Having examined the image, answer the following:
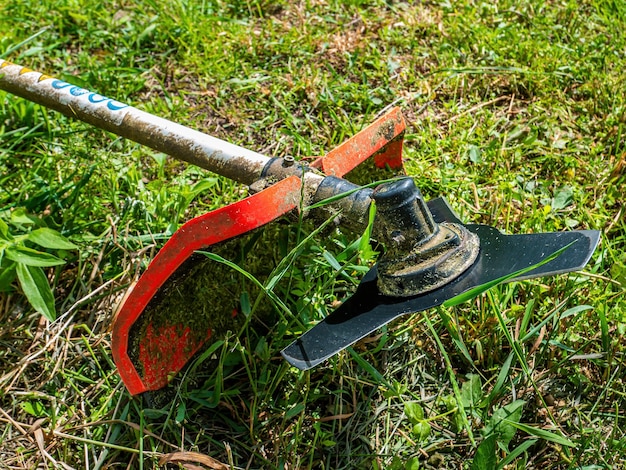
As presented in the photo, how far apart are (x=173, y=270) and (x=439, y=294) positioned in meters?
0.66

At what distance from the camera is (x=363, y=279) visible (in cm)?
181

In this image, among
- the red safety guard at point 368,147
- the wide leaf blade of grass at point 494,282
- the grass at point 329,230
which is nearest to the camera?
the wide leaf blade of grass at point 494,282

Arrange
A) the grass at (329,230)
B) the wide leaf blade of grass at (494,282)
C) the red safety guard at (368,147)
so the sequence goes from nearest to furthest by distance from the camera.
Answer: the wide leaf blade of grass at (494,282)
the grass at (329,230)
the red safety guard at (368,147)

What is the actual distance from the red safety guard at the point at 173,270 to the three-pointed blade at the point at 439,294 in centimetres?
30

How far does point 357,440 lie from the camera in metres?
1.88

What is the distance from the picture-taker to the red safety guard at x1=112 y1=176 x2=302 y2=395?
167 centimetres

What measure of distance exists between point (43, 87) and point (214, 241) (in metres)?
1.13

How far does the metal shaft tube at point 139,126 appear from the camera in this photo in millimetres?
2057

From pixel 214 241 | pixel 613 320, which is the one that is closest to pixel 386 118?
pixel 214 241

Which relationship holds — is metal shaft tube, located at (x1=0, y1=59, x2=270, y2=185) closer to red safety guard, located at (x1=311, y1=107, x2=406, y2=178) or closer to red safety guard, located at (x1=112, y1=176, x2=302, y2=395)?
red safety guard, located at (x1=311, y1=107, x2=406, y2=178)

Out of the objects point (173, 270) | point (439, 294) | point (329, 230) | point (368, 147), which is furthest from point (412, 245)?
point (173, 270)

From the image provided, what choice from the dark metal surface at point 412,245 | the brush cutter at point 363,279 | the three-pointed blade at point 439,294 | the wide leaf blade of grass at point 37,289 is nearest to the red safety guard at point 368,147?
the brush cutter at point 363,279

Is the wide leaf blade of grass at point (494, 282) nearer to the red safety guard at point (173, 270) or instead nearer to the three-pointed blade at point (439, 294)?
the three-pointed blade at point (439, 294)

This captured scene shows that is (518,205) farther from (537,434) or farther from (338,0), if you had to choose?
(338,0)
